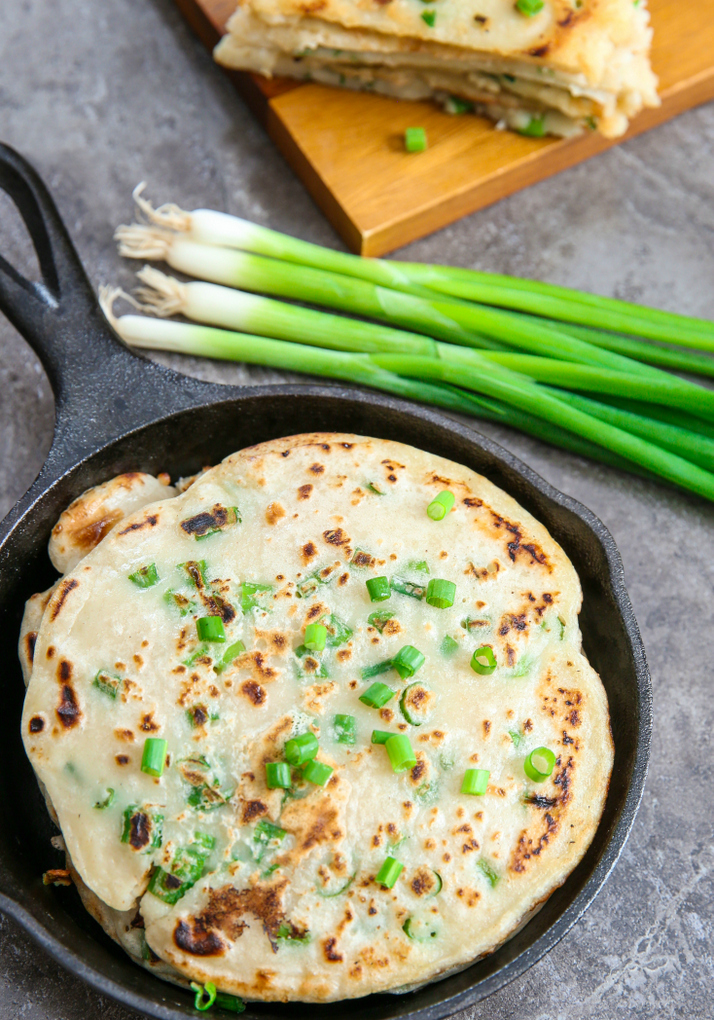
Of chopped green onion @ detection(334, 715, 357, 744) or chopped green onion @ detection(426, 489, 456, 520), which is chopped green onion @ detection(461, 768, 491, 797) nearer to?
chopped green onion @ detection(334, 715, 357, 744)

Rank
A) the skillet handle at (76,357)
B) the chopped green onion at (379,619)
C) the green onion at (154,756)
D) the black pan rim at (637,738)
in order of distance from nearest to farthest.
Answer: the black pan rim at (637,738) < the green onion at (154,756) < the chopped green onion at (379,619) < the skillet handle at (76,357)

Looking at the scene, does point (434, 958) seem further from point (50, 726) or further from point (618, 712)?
point (50, 726)

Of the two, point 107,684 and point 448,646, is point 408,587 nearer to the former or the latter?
point 448,646

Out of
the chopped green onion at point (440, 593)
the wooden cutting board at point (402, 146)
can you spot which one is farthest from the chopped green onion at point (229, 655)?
the wooden cutting board at point (402, 146)

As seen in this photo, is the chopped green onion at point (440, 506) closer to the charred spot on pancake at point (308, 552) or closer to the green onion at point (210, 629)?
the charred spot on pancake at point (308, 552)

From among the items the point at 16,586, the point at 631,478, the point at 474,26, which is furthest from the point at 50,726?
the point at 474,26
